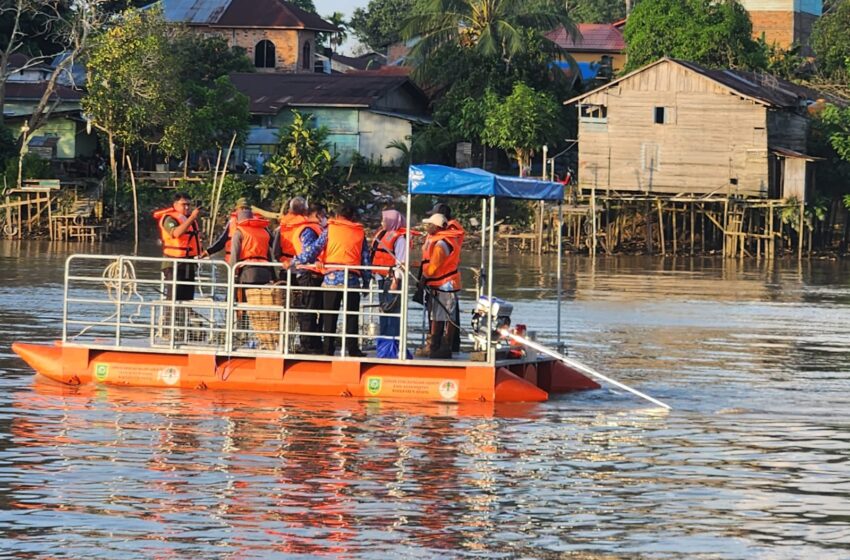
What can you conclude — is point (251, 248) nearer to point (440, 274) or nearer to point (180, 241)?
Answer: point (180, 241)

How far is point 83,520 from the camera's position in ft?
43.5

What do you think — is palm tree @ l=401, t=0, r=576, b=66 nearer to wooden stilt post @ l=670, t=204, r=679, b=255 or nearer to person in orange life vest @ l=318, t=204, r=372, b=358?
wooden stilt post @ l=670, t=204, r=679, b=255

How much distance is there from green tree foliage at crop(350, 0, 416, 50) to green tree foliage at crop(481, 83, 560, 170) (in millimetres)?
43594

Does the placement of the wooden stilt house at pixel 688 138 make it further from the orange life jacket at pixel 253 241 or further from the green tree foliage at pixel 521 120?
→ the orange life jacket at pixel 253 241

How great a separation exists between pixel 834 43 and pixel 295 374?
5264 cm

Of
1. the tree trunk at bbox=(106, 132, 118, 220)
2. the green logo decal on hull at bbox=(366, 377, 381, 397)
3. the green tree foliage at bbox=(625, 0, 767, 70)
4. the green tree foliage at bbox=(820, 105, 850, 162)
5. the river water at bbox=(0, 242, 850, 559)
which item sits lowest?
the river water at bbox=(0, 242, 850, 559)

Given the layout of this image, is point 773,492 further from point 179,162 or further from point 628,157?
point 179,162

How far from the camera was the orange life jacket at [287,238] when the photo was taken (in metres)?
19.9

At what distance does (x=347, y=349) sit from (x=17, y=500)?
634 centimetres

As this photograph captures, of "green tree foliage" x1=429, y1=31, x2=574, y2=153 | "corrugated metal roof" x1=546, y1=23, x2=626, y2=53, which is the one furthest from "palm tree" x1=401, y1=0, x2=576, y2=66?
"corrugated metal roof" x1=546, y1=23, x2=626, y2=53

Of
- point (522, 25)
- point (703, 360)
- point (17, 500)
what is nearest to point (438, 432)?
point (17, 500)

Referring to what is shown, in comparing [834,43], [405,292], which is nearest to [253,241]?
[405,292]

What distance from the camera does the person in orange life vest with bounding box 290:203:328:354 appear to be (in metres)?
19.3

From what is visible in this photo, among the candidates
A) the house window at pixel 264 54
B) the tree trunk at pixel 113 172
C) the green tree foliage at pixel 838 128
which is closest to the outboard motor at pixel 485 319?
the green tree foliage at pixel 838 128
